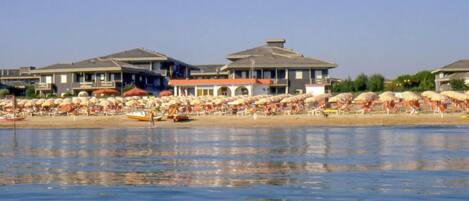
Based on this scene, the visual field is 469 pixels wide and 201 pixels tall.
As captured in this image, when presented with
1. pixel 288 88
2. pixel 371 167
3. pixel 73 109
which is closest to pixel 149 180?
pixel 371 167

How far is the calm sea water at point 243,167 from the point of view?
2020 cm

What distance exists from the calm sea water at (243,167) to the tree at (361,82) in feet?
104

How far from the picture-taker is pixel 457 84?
68688 millimetres

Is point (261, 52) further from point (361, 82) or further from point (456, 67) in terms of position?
point (456, 67)

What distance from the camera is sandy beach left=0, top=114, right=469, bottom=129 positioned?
163 ft

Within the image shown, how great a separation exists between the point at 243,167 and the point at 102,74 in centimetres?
5205

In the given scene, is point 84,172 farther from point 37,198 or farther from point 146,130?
point 146,130

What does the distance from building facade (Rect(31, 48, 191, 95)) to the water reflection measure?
30.3 m

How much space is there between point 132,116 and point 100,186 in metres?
33.1

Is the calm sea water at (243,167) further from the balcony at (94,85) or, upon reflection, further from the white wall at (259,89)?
the balcony at (94,85)

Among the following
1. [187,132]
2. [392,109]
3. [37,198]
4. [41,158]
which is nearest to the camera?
[37,198]

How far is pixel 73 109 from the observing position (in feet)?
196

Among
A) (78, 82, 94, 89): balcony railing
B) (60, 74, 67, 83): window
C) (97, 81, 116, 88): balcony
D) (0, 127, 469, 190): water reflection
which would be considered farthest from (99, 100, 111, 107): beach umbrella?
(60, 74, 67, 83): window

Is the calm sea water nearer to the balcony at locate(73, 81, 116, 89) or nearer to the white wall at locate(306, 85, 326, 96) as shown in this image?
the white wall at locate(306, 85, 326, 96)
